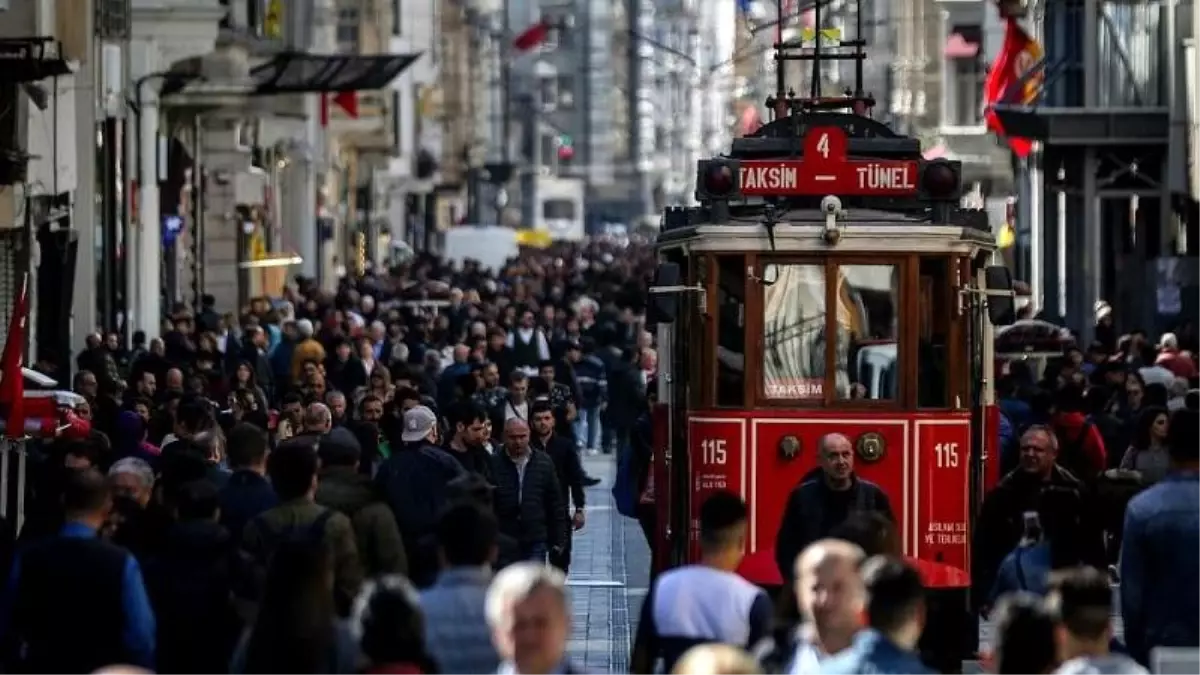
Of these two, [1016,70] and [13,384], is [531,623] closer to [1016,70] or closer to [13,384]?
[13,384]

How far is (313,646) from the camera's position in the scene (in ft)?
31.9

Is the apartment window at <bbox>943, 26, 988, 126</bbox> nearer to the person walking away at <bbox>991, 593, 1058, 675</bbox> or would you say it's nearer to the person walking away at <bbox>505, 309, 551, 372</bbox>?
the person walking away at <bbox>505, 309, 551, 372</bbox>

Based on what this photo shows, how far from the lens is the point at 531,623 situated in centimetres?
845

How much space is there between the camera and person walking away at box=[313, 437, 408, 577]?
43.5 feet

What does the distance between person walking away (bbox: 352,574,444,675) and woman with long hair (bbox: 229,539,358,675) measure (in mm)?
576

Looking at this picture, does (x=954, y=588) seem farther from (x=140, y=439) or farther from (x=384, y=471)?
(x=140, y=439)

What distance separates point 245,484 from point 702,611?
3460mm

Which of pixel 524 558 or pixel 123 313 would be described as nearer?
pixel 524 558

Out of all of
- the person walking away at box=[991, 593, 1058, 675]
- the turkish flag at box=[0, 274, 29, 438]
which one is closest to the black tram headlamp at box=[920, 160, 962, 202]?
the turkish flag at box=[0, 274, 29, 438]

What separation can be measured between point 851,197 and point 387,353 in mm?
16385

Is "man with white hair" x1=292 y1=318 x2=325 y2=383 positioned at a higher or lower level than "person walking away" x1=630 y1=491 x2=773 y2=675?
higher

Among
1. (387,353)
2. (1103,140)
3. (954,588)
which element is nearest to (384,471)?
(954,588)

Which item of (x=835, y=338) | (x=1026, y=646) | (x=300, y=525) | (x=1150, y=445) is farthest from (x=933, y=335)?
(x=1026, y=646)

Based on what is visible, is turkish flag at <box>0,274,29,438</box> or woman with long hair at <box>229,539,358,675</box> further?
turkish flag at <box>0,274,29,438</box>
